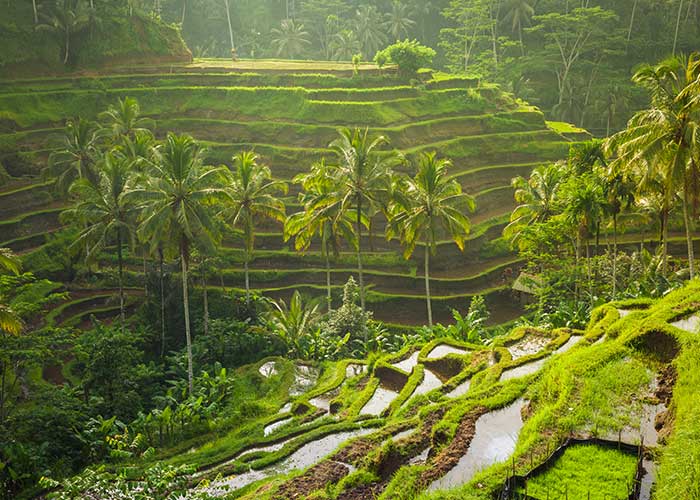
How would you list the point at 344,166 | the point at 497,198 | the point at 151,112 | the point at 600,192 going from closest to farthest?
the point at 600,192
the point at 344,166
the point at 497,198
the point at 151,112

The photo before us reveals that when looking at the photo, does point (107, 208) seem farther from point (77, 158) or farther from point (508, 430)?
point (508, 430)

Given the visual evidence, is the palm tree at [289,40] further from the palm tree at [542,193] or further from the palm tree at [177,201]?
the palm tree at [177,201]

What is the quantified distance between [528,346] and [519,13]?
52.5 m

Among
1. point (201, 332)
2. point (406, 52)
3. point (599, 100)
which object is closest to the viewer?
point (201, 332)

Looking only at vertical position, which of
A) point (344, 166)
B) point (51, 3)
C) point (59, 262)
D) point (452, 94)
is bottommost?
point (59, 262)

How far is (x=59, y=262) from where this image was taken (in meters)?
31.6

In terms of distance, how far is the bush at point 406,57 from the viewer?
4650 cm

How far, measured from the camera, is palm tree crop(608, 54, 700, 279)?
61.6 ft

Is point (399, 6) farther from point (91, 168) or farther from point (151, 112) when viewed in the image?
point (91, 168)

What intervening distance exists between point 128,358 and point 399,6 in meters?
61.2

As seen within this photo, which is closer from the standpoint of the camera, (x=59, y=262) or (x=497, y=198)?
(x=59, y=262)

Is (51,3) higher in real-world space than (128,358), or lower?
higher

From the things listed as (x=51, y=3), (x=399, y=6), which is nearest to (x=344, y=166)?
(x=51, y=3)

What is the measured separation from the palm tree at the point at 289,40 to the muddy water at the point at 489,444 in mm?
60898
